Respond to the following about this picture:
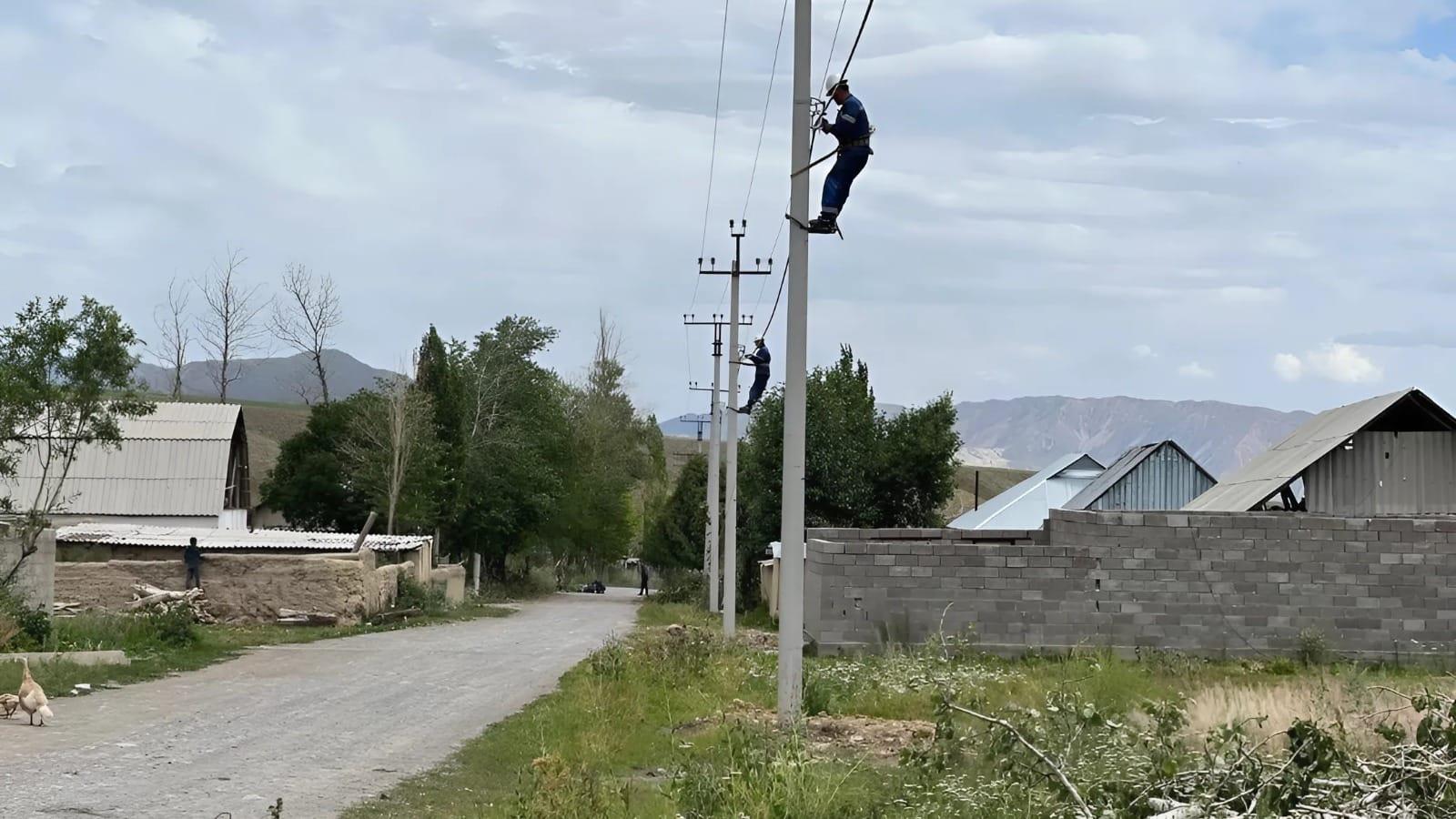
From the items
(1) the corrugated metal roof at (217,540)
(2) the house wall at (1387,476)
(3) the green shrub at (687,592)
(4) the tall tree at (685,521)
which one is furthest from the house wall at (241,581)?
(4) the tall tree at (685,521)

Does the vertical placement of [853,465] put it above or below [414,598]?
above

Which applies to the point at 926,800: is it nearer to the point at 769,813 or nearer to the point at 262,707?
the point at 769,813

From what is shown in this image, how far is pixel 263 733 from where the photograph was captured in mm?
13750

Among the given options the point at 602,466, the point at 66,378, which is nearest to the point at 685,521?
the point at 602,466

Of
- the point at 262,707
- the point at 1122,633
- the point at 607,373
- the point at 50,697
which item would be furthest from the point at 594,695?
the point at 607,373

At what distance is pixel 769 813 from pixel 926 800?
2.93ft

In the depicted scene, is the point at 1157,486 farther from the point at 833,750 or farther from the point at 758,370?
the point at 833,750

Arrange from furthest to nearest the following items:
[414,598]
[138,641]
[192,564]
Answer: [414,598] < [192,564] < [138,641]

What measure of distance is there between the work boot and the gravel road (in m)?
5.50

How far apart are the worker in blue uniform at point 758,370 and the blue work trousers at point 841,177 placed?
1482cm

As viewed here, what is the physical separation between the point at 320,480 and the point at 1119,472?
3075 cm

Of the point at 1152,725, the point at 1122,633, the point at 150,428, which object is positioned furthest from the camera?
the point at 150,428

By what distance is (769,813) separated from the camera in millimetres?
7797

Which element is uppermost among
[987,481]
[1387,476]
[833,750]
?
[987,481]
